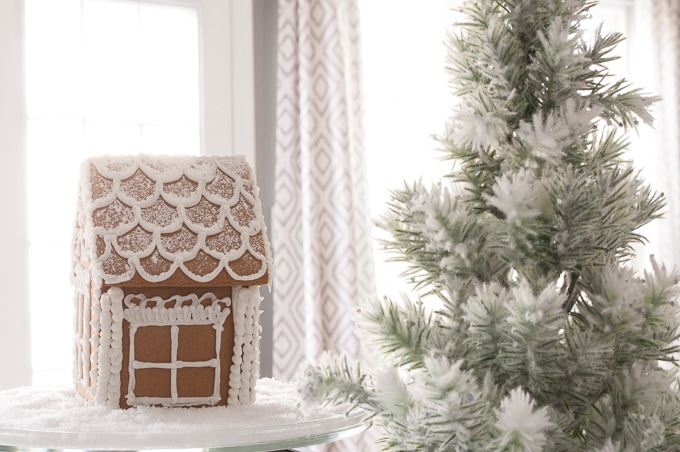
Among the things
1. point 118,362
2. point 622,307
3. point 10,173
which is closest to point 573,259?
point 622,307

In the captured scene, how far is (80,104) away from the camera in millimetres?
2373

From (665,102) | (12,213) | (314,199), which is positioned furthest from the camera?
(665,102)

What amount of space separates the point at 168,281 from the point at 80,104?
5.45ft

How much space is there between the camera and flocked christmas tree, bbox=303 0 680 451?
79cm

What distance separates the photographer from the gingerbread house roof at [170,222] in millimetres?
911

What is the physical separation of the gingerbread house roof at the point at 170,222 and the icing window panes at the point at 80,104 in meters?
1.39

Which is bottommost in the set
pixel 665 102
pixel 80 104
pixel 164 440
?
pixel 164 440

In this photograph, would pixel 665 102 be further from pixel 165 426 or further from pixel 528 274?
pixel 165 426

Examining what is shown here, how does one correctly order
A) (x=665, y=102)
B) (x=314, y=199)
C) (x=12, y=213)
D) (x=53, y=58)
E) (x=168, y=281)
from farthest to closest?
(x=665, y=102), (x=314, y=199), (x=53, y=58), (x=12, y=213), (x=168, y=281)

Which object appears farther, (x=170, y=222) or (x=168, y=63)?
(x=168, y=63)

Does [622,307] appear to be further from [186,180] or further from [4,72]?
[4,72]

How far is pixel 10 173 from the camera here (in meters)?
2.19

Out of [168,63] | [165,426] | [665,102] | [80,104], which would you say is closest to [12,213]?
[80,104]

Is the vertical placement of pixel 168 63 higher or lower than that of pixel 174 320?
higher
